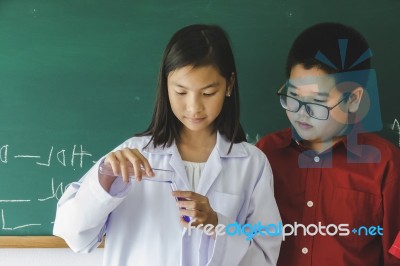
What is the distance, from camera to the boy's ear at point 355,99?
3.68 feet

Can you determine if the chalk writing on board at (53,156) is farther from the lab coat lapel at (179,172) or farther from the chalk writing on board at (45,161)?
the lab coat lapel at (179,172)

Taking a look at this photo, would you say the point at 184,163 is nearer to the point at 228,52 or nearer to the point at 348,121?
the point at 228,52

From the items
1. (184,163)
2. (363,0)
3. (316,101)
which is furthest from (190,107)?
(363,0)

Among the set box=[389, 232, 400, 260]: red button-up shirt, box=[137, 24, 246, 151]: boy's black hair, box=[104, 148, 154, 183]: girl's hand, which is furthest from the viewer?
box=[389, 232, 400, 260]: red button-up shirt

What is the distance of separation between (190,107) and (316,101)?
32 centimetres

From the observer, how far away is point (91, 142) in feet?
4.30

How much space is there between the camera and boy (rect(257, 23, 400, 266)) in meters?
1.10

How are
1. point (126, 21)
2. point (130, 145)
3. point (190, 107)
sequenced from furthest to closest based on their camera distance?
point (126, 21)
point (130, 145)
point (190, 107)

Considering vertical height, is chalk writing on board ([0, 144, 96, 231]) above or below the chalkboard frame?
above

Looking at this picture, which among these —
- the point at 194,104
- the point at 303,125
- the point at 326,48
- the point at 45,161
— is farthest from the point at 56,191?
the point at 326,48

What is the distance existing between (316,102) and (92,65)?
617 millimetres

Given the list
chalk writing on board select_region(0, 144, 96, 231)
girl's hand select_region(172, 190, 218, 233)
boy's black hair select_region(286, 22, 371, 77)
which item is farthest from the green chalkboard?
girl's hand select_region(172, 190, 218, 233)

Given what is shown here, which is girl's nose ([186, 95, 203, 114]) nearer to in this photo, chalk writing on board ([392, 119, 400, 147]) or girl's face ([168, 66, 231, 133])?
girl's face ([168, 66, 231, 133])

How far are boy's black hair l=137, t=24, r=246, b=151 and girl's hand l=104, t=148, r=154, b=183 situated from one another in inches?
7.1
